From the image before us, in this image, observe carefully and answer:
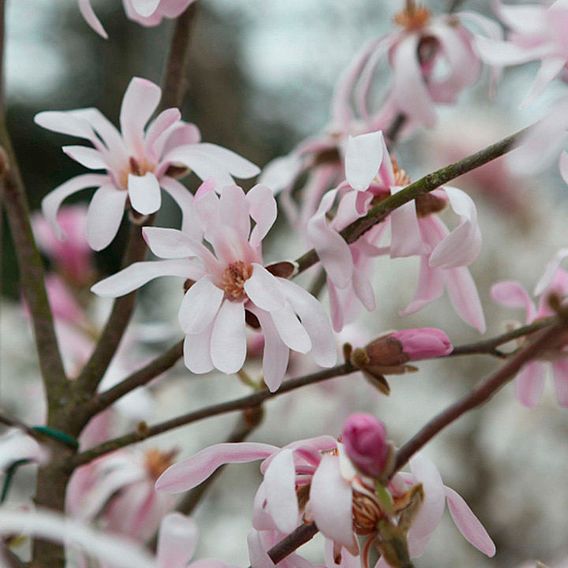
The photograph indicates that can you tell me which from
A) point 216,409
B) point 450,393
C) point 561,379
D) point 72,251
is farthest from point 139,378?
point 450,393

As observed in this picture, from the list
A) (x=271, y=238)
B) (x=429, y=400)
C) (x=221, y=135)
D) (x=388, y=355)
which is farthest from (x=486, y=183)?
(x=388, y=355)

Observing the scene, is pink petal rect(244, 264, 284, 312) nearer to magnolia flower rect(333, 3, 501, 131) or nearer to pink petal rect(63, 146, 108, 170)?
pink petal rect(63, 146, 108, 170)

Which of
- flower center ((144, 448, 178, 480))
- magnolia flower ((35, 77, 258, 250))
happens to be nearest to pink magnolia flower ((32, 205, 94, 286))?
flower center ((144, 448, 178, 480))

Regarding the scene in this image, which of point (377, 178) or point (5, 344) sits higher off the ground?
point (377, 178)

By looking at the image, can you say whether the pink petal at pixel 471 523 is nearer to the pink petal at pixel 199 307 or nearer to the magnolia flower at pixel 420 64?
the pink petal at pixel 199 307

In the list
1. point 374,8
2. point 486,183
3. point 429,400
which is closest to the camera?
point 429,400

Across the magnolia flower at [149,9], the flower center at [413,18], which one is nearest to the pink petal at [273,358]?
the magnolia flower at [149,9]

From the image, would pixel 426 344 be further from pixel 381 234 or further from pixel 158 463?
pixel 158 463

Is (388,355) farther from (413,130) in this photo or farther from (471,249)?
(413,130)
